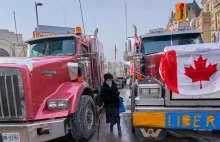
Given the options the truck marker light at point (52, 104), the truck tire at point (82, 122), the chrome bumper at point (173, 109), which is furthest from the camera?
the truck tire at point (82, 122)

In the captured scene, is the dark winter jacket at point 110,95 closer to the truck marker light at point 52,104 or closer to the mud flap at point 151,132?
the mud flap at point 151,132

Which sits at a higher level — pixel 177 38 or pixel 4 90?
pixel 177 38

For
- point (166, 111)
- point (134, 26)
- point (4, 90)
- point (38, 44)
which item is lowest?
point (166, 111)

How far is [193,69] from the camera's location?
363 centimetres

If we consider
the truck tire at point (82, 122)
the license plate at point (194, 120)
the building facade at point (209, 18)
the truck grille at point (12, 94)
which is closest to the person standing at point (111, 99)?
the truck tire at point (82, 122)

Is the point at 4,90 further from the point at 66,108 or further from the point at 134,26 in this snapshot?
the point at 134,26

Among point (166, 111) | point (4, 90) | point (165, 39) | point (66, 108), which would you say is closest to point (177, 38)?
point (165, 39)

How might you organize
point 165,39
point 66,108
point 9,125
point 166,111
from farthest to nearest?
point 165,39 → point 66,108 → point 166,111 → point 9,125

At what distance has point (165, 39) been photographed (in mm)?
6031

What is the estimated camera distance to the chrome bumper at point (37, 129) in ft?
10.8

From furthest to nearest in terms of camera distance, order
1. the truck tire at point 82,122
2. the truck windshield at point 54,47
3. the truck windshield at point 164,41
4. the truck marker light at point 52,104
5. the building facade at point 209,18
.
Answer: the building facade at point 209,18, the truck windshield at point 164,41, the truck windshield at point 54,47, the truck tire at point 82,122, the truck marker light at point 52,104

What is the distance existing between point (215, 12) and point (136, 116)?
40904 millimetres

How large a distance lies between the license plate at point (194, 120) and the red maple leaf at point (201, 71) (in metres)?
0.60

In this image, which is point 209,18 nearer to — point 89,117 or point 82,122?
point 89,117
